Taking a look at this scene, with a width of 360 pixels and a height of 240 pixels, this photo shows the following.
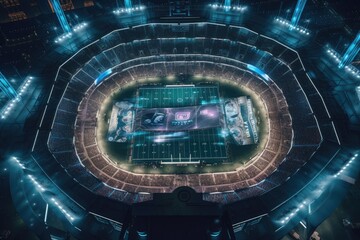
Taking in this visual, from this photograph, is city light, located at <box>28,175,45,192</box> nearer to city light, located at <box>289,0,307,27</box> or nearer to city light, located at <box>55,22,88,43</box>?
city light, located at <box>55,22,88,43</box>

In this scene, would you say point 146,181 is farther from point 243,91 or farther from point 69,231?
point 243,91

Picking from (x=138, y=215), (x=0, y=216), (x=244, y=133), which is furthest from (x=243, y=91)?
(x=0, y=216)

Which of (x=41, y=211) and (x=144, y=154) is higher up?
(x=144, y=154)

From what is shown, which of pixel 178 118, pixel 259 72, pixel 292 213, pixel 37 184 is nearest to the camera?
pixel 292 213

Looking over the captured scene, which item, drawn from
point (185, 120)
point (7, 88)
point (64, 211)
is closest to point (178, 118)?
point (185, 120)

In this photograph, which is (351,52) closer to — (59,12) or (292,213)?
(292,213)

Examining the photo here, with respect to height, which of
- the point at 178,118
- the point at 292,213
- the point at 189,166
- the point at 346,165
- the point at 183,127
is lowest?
the point at 292,213
